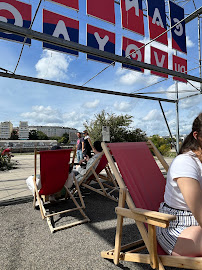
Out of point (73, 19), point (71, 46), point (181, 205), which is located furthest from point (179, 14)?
point (181, 205)

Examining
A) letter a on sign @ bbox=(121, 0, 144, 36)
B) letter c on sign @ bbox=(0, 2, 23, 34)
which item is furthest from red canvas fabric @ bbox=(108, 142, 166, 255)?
letter a on sign @ bbox=(121, 0, 144, 36)

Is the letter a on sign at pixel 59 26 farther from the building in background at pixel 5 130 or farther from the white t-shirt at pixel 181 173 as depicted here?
the building in background at pixel 5 130

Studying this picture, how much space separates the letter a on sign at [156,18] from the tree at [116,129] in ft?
30.1

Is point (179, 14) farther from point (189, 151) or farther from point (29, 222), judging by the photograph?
point (29, 222)

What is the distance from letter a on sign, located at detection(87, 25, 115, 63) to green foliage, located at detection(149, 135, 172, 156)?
9.66 m

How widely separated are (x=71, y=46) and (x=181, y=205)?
83.8 inches

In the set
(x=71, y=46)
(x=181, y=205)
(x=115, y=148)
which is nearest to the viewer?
(x=181, y=205)

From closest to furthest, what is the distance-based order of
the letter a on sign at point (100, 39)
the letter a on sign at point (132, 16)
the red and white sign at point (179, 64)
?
the letter a on sign at point (100, 39)
the letter a on sign at point (132, 16)
the red and white sign at point (179, 64)

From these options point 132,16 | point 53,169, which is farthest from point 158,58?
point 53,169

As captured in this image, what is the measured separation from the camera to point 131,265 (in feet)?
5.37

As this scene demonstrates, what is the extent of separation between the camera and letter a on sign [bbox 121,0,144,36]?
14.4 feet

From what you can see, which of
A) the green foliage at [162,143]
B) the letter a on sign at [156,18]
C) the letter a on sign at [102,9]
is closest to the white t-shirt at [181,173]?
the letter a on sign at [102,9]

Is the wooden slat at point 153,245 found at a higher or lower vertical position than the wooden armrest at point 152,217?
lower

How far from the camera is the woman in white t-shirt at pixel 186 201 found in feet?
3.59
